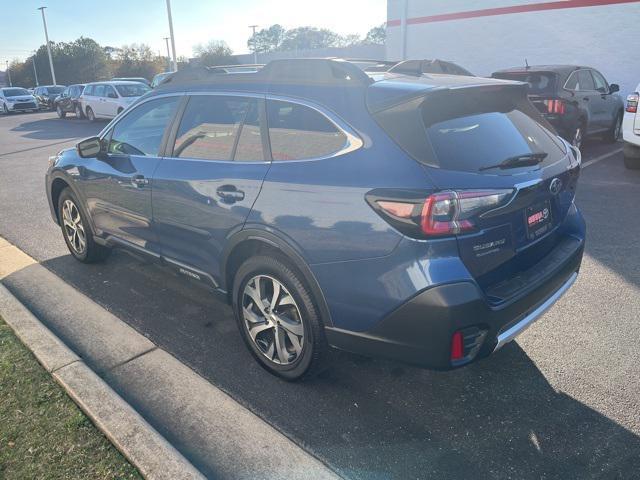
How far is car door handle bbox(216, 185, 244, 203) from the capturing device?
3039 mm

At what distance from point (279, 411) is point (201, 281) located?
1118mm

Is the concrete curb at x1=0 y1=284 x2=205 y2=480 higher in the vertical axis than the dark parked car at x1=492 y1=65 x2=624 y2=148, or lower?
lower

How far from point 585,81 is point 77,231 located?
9799 mm

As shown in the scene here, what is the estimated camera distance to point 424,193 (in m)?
2.33

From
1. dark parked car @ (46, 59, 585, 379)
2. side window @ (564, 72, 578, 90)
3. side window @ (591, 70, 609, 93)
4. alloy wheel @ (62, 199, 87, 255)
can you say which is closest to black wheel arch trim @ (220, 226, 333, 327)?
dark parked car @ (46, 59, 585, 379)

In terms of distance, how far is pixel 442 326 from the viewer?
232 cm

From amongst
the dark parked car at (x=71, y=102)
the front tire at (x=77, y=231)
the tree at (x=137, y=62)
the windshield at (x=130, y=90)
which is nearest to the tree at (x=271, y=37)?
the tree at (x=137, y=62)

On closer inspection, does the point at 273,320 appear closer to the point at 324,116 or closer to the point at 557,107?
the point at 324,116

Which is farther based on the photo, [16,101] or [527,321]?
[16,101]

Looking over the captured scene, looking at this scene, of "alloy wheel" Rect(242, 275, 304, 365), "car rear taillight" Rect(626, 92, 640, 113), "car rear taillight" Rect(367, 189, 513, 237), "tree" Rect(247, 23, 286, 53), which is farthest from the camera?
"tree" Rect(247, 23, 286, 53)

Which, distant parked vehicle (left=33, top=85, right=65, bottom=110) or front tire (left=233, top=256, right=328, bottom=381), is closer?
front tire (left=233, top=256, right=328, bottom=381)

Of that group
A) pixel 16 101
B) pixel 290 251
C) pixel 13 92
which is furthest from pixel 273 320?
pixel 13 92

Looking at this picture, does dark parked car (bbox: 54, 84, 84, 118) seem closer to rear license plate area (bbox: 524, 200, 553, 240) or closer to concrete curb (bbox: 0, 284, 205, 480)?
concrete curb (bbox: 0, 284, 205, 480)

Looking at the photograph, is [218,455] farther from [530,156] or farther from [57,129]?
[57,129]
